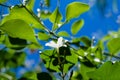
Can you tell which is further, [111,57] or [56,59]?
[111,57]

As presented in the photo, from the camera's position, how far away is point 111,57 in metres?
0.84

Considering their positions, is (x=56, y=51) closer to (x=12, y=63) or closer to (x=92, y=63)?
(x=92, y=63)

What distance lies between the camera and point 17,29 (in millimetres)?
587

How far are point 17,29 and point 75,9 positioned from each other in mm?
192

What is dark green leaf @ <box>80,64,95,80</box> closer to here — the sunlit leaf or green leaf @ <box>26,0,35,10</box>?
the sunlit leaf

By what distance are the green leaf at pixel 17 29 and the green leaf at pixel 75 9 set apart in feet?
0.56

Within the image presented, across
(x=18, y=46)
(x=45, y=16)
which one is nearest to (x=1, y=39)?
(x=18, y=46)

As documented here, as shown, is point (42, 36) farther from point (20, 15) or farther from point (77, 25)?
point (77, 25)

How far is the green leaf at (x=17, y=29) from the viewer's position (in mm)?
581

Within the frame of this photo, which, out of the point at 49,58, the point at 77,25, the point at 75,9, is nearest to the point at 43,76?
the point at 49,58

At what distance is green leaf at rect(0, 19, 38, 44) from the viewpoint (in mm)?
581

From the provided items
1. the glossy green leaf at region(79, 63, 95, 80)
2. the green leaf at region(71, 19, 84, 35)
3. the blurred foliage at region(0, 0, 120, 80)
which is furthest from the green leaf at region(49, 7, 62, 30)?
the green leaf at region(71, 19, 84, 35)

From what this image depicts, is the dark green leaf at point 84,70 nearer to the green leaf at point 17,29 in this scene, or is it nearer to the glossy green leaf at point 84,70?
the glossy green leaf at point 84,70

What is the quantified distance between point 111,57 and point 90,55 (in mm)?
66
